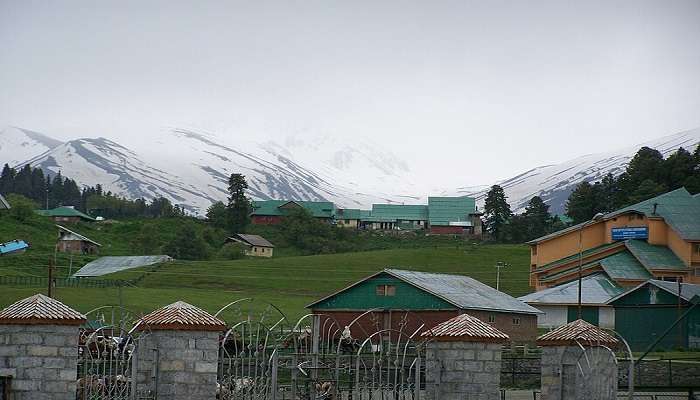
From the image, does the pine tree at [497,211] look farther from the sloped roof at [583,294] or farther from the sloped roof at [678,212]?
the sloped roof at [583,294]

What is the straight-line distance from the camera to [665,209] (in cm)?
7912

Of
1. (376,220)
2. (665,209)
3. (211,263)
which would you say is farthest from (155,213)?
(665,209)

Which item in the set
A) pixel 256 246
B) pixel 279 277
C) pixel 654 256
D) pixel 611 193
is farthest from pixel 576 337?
pixel 256 246

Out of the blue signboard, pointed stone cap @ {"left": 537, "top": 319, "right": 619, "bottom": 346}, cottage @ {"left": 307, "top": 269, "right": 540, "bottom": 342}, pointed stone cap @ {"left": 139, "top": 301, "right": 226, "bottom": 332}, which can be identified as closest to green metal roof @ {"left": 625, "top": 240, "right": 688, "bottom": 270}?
the blue signboard

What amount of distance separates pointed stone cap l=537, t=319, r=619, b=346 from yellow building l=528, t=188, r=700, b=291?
49.0 meters

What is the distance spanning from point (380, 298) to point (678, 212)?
28.9 metres

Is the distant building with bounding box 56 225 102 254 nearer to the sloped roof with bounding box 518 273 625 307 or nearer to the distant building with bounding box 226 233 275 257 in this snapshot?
the distant building with bounding box 226 233 275 257

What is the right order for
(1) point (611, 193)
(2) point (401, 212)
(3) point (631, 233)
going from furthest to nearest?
1. (2) point (401, 212)
2. (1) point (611, 193)
3. (3) point (631, 233)

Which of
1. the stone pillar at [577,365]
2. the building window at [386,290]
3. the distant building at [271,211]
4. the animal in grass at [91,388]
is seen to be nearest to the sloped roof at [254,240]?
the distant building at [271,211]

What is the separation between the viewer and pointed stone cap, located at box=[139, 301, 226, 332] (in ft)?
71.2

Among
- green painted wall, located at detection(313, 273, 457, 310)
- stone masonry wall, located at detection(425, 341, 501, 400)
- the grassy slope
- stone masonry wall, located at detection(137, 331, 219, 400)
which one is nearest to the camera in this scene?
stone masonry wall, located at detection(137, 331, 219, 400)

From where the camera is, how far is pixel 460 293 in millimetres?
59031

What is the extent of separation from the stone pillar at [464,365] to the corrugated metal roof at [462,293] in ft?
106

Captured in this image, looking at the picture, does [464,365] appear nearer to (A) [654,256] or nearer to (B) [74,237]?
(A) [654,256]
